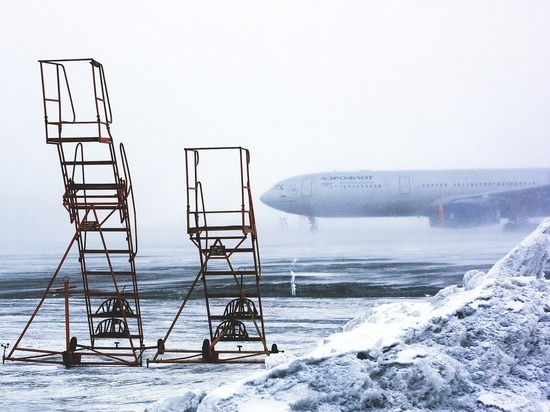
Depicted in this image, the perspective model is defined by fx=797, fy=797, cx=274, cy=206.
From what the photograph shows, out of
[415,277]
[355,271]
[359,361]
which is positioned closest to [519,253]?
[359,361]

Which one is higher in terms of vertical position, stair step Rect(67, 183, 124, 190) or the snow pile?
stair step Rect(67, 183, 124, 190)

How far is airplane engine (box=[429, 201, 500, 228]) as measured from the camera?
4884cm

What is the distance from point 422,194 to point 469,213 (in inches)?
123

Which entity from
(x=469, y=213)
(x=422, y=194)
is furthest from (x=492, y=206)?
(x=422, y=194)

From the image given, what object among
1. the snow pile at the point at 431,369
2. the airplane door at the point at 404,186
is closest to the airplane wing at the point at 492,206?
the airplane door at the point at 404,186

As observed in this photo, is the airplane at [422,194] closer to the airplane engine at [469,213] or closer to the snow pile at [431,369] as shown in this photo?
the airplane engine at [469,213]

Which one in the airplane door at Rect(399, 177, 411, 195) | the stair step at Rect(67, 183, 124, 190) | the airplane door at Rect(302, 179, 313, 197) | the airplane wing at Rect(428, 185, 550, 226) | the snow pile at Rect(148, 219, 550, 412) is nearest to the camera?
the snow pile at Rect(148, 219, 550, 412)

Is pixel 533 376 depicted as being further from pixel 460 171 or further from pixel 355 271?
pixel 460 171

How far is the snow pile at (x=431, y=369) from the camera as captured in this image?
6367mm

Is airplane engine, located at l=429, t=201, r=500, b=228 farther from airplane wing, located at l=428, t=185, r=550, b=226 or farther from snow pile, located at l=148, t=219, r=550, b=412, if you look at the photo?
snow pile, located at l=148, t=219, r=550, b=412

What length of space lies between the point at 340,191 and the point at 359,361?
43135mm

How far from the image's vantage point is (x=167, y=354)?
1176cm

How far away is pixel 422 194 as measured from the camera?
4997 cm

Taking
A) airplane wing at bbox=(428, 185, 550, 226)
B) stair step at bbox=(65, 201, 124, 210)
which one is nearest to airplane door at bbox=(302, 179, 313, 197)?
airplane wing at bbox=(428, 185, 550, 226)
